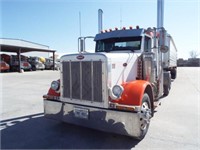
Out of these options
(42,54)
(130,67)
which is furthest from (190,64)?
(130,67)

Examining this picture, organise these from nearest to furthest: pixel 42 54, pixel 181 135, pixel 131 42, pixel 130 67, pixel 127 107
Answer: pixel 127 107, pixel 181 135, pixel 130 67, pixel 131 42, pixel 42 54

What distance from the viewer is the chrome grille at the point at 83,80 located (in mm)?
3438

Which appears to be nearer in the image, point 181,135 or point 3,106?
point 181,135

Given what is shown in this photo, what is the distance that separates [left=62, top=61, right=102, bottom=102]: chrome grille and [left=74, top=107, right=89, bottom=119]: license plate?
0.22 m

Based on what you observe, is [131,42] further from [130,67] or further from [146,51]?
[130,67]

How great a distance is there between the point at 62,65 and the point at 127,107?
169cm

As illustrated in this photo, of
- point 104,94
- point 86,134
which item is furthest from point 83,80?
point 86,134

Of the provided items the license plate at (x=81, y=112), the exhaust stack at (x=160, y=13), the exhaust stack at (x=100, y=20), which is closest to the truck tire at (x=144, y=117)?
the license plate at (x=81, y=112)

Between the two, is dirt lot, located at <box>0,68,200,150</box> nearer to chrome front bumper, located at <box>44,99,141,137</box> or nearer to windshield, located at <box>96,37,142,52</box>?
chrome front bumper, located at <box>44,99,141,137</box>

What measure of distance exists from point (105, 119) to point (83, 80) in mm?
880

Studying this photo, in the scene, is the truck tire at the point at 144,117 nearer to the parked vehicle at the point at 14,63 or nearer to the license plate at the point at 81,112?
the license plate at the point at 81,112

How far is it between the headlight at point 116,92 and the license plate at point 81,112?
1.95 ft

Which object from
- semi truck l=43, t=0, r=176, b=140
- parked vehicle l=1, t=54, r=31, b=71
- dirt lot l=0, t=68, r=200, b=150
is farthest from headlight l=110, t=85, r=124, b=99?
parked vehicle l=1, t=54, r=31, b=71

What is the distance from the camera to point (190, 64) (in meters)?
54.4
